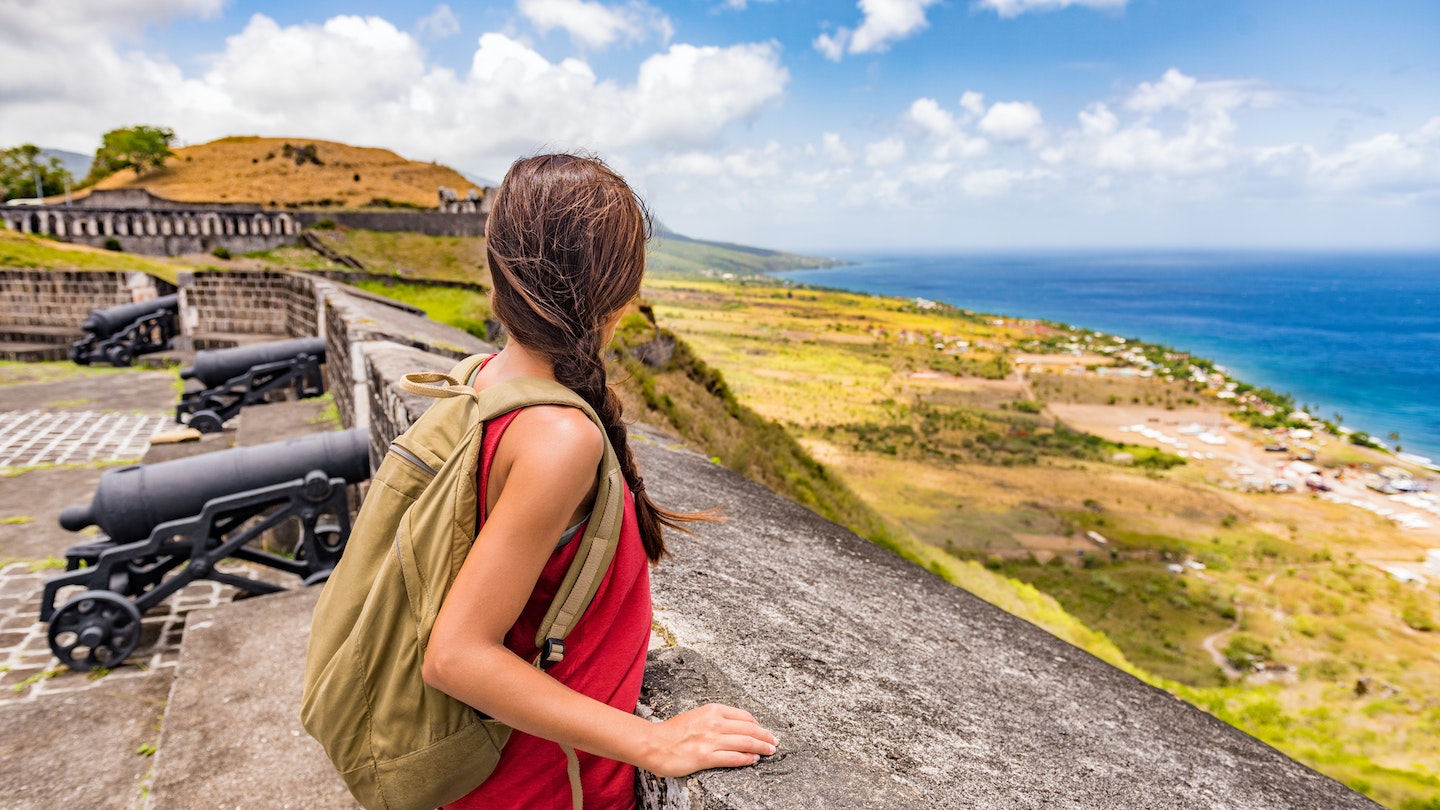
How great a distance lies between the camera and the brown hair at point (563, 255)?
3.83 ft

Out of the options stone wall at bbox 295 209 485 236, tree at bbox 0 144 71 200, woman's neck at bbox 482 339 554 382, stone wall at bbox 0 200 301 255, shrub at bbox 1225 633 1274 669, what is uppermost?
tree at bbox 0 144 71 200

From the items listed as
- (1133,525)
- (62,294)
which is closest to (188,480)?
(62,294)

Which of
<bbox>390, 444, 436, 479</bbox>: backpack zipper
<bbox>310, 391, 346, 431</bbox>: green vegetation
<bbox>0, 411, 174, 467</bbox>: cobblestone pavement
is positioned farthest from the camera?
<bbox>0, 411, 174, 467</bbox>: cobblestone pavement

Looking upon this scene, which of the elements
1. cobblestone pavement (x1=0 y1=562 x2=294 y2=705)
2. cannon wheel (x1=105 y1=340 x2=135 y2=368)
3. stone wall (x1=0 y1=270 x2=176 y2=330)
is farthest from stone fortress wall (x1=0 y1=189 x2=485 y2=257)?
cobblestone pavement (x1=0 y1=562 x2=294 y2=705)

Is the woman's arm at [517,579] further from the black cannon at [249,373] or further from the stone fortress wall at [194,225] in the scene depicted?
the stone fortress wall at [194,225]

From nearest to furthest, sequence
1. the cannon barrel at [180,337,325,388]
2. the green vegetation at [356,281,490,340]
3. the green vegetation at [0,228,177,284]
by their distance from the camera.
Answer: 1. the cannon barrel at [180,337,325,388]
2. the green vegetation at [356,281,490,340]
3. the green vegetation at [0,228,177,284]

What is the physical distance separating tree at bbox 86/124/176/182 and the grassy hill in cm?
109

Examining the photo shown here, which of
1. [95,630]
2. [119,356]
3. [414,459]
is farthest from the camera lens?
[119,356]

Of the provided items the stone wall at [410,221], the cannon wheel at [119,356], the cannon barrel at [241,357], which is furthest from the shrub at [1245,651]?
the stone wall at [410,221]

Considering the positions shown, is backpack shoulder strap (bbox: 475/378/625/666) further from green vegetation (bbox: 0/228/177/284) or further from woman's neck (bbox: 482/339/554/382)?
green vegetation (bbox: 0/228/177/284)

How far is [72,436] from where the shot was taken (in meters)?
9.67

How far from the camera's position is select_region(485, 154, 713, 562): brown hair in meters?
1.17

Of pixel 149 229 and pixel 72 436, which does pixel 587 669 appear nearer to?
pixel 72 436

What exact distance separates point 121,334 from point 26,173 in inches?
2323
